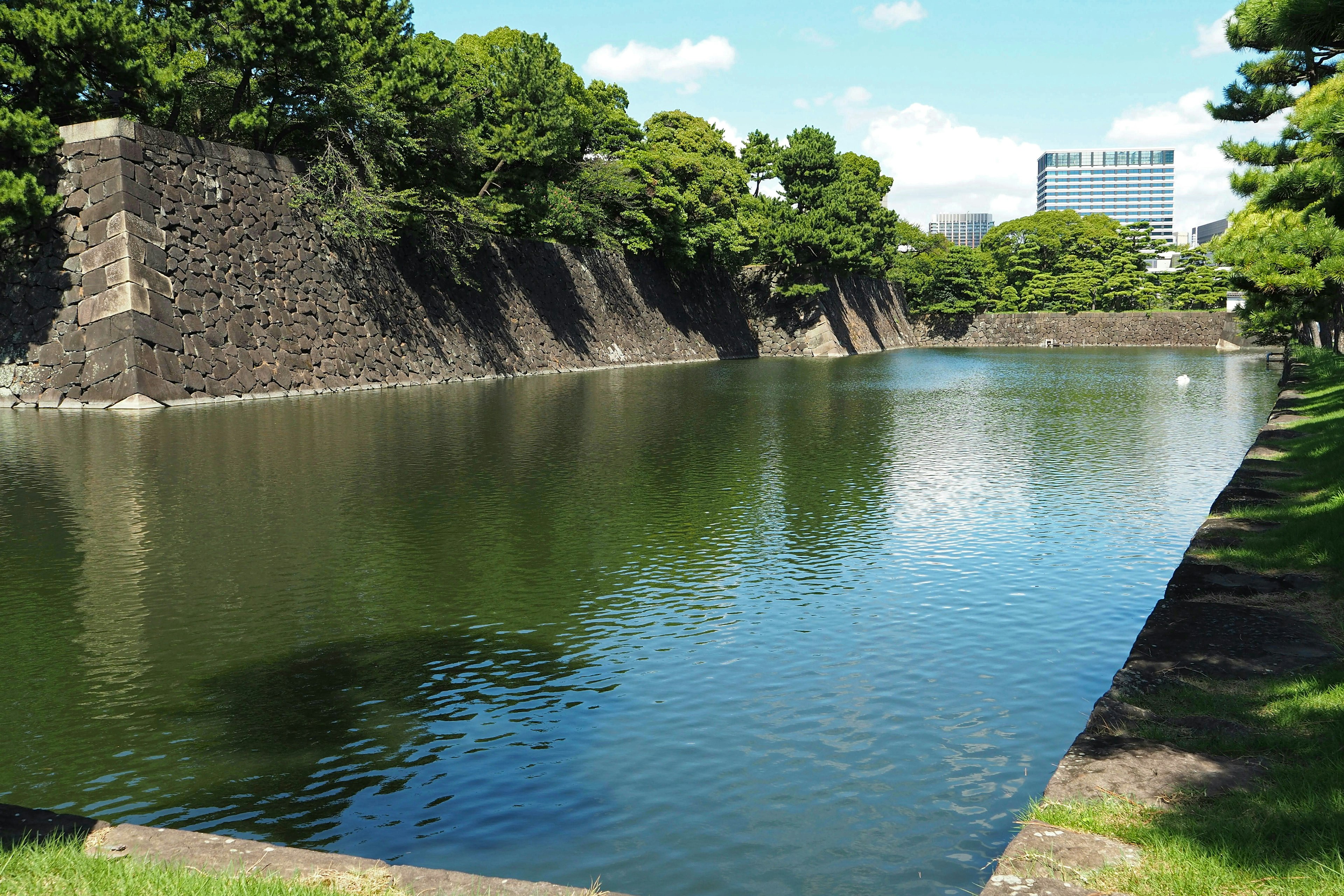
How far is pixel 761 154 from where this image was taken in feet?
194

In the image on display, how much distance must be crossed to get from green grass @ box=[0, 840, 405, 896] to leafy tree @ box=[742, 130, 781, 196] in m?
57.5

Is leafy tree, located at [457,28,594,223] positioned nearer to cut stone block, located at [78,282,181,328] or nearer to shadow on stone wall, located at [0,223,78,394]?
cut stone block, located at [78,282,181,328]

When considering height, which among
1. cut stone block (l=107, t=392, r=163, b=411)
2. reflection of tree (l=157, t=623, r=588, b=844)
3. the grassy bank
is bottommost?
reflection of tree (l=157, t=623, r=588, b=844)

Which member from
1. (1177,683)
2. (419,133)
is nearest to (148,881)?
(1177,683)

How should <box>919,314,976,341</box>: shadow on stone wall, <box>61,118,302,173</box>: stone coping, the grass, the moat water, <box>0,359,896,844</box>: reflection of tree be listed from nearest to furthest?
the grass, the moat water, <box>0,359,896,844</box>: reflection of tree, <box>61,118,302,173</box>: stone coping, <box>919,314,976,341</box>: shadow on stone wall

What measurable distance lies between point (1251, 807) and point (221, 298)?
25.1 m

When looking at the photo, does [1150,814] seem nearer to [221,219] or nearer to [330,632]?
[330,632]

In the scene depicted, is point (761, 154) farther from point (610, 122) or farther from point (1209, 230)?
point (1209, 230)

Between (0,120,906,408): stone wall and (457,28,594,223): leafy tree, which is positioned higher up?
(457,28,594,223): leafy tree

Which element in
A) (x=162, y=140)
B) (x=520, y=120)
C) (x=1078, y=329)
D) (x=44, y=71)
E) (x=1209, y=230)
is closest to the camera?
(x=44, y=71)

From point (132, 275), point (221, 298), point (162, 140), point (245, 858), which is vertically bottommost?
point (245, 858)

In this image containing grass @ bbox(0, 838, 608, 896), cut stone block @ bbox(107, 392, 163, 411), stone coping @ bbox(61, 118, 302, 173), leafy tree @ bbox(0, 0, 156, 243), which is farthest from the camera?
stone coping @ bbox(61, 118, 302, 173)

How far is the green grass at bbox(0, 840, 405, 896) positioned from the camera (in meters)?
3.28

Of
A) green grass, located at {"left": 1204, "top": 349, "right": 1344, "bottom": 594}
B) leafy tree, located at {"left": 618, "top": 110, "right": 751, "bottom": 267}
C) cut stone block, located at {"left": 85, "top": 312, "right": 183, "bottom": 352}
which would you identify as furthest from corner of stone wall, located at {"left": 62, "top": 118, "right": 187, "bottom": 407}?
leafy tree, located at {"left": 618, "top": 110, "right": 751, "bottom": 267}
